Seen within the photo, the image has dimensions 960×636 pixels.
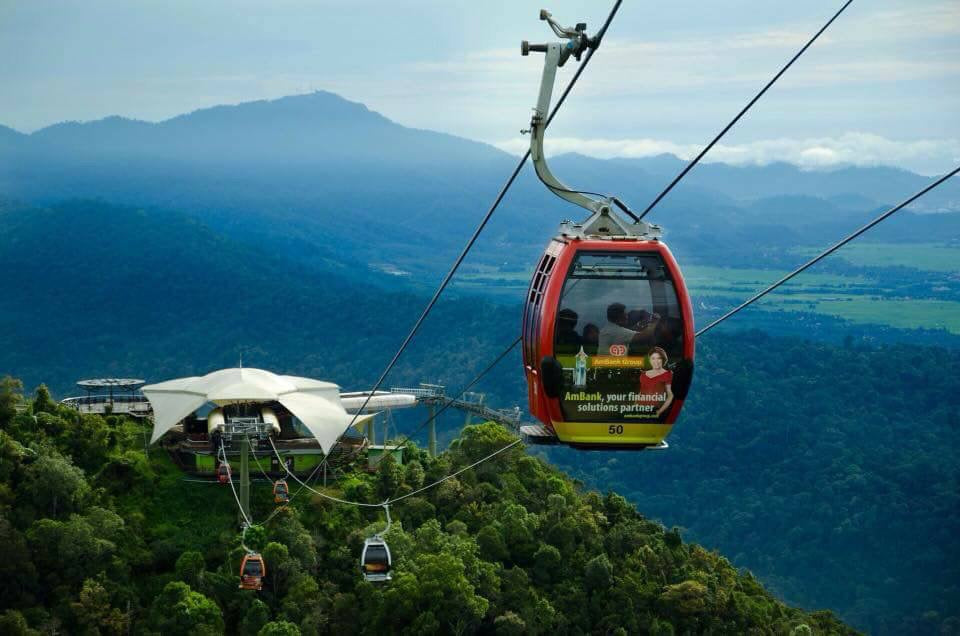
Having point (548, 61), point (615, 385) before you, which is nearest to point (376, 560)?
point (615, 385)

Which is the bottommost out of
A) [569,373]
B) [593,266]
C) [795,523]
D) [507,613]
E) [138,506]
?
[795,523]

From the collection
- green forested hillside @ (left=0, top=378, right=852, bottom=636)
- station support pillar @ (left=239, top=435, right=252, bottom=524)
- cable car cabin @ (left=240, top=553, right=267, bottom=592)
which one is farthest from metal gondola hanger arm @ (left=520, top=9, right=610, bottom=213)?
station support pillar @ (left=239, top=435, right=252, bottom=524)

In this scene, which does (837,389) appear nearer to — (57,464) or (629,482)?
(629,482)

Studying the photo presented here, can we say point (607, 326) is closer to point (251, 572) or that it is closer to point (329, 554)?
point (251, 572)

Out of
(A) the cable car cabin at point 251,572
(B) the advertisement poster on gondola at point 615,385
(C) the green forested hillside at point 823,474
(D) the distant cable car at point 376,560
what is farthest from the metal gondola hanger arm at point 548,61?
(C) the green forested hillside at point 823,474

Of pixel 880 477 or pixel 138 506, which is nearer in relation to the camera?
pixel 138 506

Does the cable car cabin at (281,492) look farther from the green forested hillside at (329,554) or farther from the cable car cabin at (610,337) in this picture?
the cable car cabin at (610,337)

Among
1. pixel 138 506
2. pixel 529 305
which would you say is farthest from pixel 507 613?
pixel 529 305
